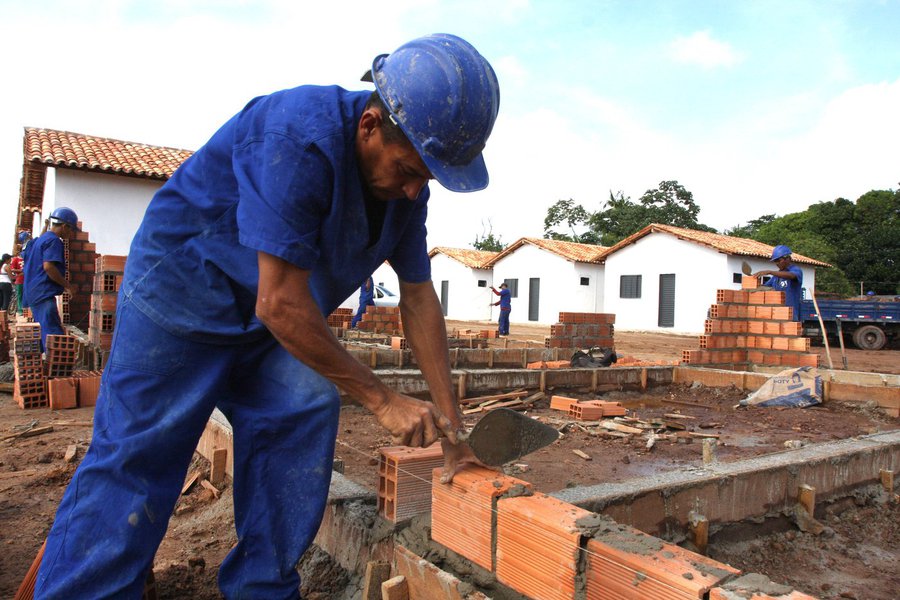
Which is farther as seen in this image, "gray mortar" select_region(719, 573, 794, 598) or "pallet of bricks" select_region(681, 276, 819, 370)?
"pallet of bricks" select_region(681, 276, 819, 370)

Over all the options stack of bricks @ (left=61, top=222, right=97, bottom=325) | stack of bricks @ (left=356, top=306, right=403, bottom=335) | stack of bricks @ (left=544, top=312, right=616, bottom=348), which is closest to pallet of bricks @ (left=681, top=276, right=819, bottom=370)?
stack of bricks @ (left=544, top=312, right=616, bottom=348)

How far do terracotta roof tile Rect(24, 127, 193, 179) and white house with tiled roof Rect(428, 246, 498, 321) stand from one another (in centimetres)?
1734

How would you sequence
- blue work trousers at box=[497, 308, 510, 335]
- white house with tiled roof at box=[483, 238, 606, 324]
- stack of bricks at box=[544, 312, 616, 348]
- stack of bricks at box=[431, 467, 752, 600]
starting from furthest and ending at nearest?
white house with tiled roof at box=[483, 238, 606, 324]
blue work trousers at box=[497, 308, 510, 335]
stack of bricks at box=[544, 312, 616, 348]
stack of bricks at box=[431, 467, 752, 600]

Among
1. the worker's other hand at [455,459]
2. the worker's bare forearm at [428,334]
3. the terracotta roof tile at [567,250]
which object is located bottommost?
the worker's other hand at [455,459]

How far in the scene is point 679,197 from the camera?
36.9 m

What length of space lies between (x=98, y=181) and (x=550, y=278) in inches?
736

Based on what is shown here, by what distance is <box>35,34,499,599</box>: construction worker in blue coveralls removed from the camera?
1475mm

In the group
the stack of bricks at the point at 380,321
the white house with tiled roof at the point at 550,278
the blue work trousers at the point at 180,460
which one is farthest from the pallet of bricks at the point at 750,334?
the white house with tiled roof at the point at 550,278

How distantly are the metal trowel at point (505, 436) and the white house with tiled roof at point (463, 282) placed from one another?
29723 millimetres

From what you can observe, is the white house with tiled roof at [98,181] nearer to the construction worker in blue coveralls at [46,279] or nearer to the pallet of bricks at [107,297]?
the construction worker in blue coveralls at [46,279]

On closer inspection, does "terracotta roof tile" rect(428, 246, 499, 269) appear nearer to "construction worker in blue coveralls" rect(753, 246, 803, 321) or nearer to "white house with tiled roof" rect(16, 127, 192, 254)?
"white house with tiled roof" rect(16, 127, 192, 254)

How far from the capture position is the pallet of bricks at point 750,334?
9.44 metres

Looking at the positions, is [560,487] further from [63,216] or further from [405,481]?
[63,216]

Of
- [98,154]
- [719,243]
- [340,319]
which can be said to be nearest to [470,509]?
[340,319]
